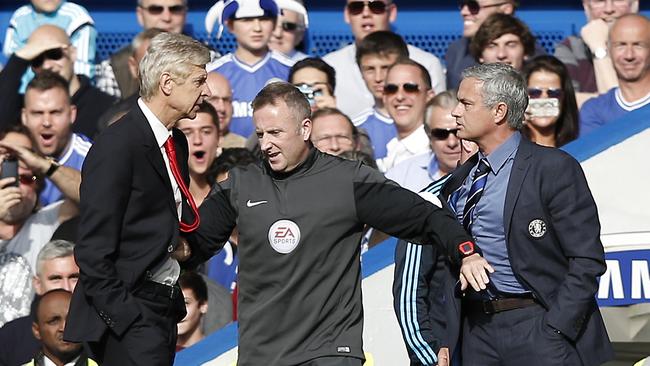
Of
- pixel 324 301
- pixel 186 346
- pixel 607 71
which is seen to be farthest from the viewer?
pixel 607 71

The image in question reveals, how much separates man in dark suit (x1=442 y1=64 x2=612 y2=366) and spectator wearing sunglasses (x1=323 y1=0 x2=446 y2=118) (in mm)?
4038

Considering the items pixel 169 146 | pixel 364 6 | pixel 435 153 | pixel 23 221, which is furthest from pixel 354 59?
pixel 169 146

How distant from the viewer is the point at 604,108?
30.2 ft

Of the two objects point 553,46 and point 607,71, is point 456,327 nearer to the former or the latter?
point 607,71

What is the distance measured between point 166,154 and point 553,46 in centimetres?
633

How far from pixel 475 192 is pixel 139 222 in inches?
61.4

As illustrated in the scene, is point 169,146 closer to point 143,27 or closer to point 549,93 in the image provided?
point 549,93

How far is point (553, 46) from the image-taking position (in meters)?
11.7

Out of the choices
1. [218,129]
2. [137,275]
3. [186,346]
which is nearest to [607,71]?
[218,129]

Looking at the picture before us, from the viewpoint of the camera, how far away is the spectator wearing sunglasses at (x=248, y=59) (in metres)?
10.2

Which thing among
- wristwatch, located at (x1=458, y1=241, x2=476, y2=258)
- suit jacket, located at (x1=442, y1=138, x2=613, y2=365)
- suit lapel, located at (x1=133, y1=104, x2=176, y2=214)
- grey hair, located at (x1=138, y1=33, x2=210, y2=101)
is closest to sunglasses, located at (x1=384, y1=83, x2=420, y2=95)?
suit jacket, located at (x1=442, y1=138, x2=613, y2=365)

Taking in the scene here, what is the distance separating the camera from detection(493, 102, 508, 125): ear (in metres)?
6.40

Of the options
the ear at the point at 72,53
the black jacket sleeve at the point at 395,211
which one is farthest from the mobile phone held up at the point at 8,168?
the black jacket sleeve at the point at 395,211

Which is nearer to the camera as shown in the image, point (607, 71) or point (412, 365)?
point (412, 365)
